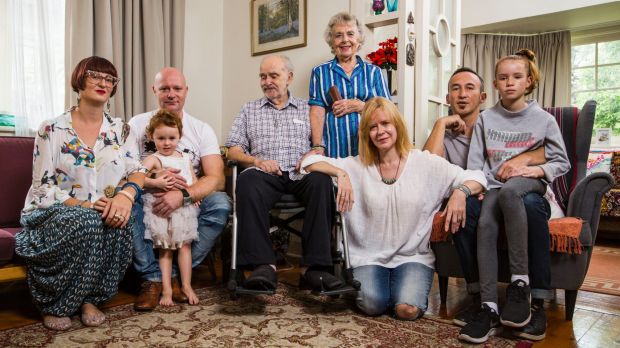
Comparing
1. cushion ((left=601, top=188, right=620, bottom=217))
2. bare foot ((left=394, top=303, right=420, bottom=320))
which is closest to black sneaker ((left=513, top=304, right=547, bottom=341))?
bare foot ((left=394, top=303, right=420, bottom=320))

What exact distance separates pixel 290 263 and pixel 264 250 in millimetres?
1203

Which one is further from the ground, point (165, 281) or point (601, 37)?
point (601, 37)

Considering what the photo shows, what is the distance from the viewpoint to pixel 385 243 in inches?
79.0

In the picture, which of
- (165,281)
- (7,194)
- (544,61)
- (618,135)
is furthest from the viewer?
(544,61)

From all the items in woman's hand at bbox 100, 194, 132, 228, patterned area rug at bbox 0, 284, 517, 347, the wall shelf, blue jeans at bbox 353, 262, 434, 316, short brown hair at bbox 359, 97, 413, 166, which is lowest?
patterned area rug at bbox 0, 284, 517, 347

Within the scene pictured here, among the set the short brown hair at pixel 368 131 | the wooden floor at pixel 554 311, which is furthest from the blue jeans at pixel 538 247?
the short brown hair at pixel 368 131

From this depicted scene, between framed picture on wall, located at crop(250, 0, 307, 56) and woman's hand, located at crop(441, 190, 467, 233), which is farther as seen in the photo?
framed picture on wall, located at crop(250, 0, 307, 56)

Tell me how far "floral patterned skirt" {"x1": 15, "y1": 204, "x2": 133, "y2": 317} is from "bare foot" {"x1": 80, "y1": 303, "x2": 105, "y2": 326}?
31mm

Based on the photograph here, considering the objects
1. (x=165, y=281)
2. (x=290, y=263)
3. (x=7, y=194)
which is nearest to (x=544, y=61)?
(x=290, y=263)

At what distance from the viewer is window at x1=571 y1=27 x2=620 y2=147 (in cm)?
506

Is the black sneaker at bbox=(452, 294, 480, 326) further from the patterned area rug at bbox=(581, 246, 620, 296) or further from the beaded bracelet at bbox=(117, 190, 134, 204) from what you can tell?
the beaded bracelet at bbox=(117, 190, 134, 204)

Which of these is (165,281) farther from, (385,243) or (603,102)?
(603,102)

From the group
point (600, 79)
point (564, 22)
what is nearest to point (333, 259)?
point (564, 22)

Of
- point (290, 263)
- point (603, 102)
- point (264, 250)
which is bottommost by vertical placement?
point (290, 263)
